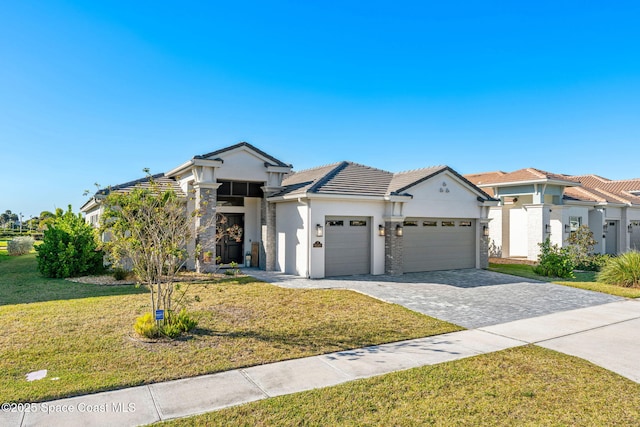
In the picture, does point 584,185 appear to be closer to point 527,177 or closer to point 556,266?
point 527,177

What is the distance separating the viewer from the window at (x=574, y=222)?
2436 cm

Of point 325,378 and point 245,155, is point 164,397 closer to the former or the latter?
point 325,378

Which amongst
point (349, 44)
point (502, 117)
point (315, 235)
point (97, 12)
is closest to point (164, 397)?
point (315, 235)

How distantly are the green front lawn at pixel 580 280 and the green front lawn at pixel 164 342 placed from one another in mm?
9113

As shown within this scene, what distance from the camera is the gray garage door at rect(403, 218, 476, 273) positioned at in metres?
16.8

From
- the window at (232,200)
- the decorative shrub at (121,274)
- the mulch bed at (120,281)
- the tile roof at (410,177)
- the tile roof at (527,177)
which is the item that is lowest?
the mulch bed at (120,281)

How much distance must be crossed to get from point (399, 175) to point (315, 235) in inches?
264

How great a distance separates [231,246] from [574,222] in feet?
75.6

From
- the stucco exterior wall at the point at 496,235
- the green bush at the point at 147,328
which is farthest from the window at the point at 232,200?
the stucco exterior wall at the point at 496,235

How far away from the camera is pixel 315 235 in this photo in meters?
14.5

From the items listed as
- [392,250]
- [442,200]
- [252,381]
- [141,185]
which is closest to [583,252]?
[442,200]

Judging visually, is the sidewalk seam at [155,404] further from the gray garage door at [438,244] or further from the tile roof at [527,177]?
the tile roof at [527,177]

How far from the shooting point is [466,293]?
40.9 feet

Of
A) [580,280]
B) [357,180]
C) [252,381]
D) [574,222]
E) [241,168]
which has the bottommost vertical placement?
[580,280]
